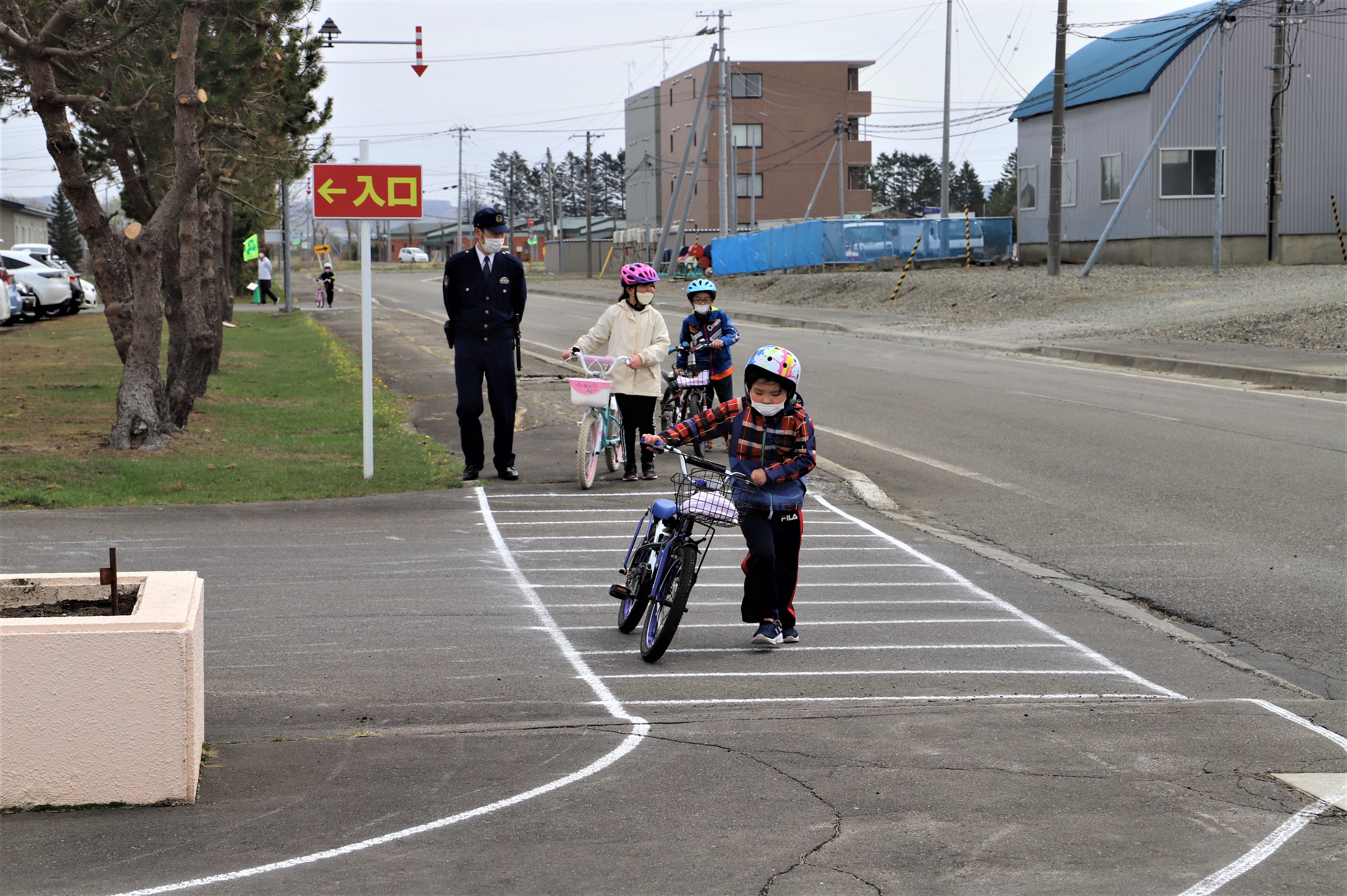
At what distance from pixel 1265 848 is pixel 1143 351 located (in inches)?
819

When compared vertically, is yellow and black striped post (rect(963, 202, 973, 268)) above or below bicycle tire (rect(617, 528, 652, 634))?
above

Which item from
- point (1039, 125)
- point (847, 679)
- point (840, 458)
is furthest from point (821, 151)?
point (847, 679)

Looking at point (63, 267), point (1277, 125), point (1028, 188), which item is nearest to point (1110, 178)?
point (1028, 188)

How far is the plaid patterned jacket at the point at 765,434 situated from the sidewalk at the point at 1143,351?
14566 millimetres

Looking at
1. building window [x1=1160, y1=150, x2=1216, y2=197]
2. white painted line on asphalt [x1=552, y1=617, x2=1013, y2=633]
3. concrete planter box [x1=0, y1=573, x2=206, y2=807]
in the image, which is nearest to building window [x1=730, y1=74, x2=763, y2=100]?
building window [x1=1160, y1=150, x2=1216, y2=197]

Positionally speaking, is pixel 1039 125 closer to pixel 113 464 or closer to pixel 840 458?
pixel 840 458

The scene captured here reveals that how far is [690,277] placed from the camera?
52.9 m

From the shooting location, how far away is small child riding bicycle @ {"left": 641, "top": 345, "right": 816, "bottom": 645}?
6574mm

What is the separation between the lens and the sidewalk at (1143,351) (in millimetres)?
19953

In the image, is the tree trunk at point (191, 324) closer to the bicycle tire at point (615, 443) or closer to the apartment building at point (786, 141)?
the bicycle tire at point (615, 443)

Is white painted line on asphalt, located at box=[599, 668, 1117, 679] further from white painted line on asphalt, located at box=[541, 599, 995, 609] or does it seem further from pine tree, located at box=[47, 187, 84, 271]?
pine tree, located at box=[47, 187, 84, 271]

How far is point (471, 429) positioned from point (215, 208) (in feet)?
38.3

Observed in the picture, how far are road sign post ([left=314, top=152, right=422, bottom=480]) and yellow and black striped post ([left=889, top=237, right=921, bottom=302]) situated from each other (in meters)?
28.1

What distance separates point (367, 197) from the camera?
1163 cm
